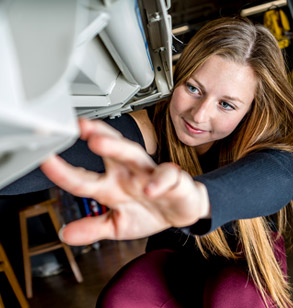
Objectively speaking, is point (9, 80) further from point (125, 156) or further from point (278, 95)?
point (278, 95)

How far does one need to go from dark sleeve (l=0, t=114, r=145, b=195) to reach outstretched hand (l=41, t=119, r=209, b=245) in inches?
16.8

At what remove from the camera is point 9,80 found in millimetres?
371

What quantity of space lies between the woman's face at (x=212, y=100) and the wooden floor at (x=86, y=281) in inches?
46.7

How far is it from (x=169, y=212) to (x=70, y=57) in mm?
253

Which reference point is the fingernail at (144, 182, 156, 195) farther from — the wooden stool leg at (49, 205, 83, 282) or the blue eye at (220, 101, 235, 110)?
the wooden stool leg at (49, 205, 83, 282)

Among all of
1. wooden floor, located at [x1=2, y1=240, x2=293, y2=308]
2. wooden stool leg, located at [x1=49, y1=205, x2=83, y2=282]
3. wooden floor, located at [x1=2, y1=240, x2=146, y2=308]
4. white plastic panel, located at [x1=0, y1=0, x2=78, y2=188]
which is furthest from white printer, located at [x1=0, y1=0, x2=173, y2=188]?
wooden stool leg, located at [x1=49, y1=205, x2=83, y2=282]

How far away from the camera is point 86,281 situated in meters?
2.58

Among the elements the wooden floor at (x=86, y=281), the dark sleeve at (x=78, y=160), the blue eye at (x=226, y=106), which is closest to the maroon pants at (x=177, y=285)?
the dark sleeve at (x=78, y=160)

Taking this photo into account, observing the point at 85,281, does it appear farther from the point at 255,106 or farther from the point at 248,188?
the point at 248,188

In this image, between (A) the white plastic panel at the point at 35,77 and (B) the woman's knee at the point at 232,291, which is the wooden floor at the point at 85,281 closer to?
(B) the woman's knee at the point at 232,291

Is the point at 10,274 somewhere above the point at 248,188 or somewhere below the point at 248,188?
below

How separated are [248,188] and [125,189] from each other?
0.25 meters

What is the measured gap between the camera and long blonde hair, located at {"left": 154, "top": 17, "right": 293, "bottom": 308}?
1.07m

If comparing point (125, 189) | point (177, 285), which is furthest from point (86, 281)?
point (125, 189)
